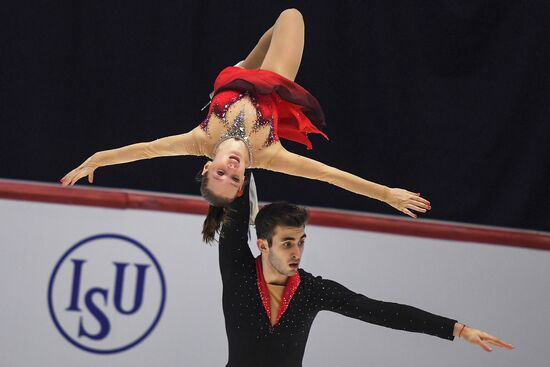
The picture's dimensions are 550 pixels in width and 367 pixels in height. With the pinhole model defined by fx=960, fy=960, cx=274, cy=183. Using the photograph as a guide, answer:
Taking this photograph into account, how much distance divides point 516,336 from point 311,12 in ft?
5.93

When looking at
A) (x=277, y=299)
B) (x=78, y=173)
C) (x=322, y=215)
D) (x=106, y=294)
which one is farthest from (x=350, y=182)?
(x=106, y=294)

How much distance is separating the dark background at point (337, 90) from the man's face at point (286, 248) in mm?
1662

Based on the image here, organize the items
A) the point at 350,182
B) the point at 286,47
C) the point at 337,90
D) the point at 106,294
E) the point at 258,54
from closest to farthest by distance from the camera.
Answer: the point at 350,182, the point at 286,47, the point at 258,54, the point at 106,294, the point at 337,90

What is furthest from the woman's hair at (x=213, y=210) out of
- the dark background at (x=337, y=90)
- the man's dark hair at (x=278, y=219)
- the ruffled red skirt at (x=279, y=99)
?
the dark background at (x=337, y=90)

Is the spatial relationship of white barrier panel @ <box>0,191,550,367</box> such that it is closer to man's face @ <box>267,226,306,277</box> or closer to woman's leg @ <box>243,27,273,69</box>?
woman's leg @ <box>243,27,273,69</box>

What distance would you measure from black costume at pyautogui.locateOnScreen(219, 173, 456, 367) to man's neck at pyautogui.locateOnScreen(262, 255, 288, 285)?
2cm

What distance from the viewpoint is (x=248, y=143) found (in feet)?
10.5

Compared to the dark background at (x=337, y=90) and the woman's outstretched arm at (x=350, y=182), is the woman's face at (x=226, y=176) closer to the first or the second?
the woman's outstretched arm at (x=350, y=182)

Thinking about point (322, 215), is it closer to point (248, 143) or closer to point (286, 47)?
point (286, 47)

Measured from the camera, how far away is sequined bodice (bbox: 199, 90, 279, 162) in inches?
127

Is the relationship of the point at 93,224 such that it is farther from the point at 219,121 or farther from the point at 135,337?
the point at 219,121

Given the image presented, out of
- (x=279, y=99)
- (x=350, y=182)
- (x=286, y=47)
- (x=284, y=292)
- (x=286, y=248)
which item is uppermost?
(x=286, y=47)

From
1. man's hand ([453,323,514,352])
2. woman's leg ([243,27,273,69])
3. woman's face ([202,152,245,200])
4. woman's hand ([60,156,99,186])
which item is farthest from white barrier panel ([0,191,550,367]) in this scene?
man's hand ([453,323,514,352])

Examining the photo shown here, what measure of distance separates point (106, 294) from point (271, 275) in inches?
48.0
